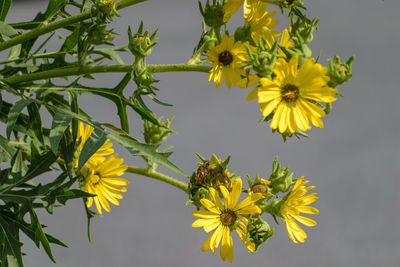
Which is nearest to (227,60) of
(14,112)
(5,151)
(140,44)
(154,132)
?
(140,44)

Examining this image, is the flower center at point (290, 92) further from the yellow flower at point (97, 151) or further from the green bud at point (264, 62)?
the yellow flower at point (97, 151)

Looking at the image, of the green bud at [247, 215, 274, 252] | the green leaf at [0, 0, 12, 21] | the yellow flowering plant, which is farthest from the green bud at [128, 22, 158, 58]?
the green leaf at [0, 0, 12, 21]

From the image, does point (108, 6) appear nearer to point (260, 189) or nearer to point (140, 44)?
point (140, 44)

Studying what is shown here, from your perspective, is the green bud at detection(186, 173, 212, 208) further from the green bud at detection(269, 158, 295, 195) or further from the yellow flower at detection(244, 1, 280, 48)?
the yellow flower at detection(244, 1, 280, 48)

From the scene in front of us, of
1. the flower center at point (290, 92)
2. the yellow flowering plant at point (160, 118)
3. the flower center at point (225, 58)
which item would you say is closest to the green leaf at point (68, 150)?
the yellow flowering plant at point (160, 118)

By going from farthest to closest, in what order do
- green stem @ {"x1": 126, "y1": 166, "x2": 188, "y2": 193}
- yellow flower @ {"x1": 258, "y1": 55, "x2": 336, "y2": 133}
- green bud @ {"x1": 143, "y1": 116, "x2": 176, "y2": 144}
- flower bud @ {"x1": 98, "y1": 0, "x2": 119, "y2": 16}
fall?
1. green bud @ {"x1": 143, "y1": 116, "x2": 176, "y2": 144}
2. green stem @ {"x1": 126, "y1": 166, "x2": 188, "y2": 193}
3. flower bud @ {"x1": 98, "y1": 0, "x2": 119, "y2": 16}
4. yellow flower @ {"x1": 258, "y1": 55, "x2": 336, "y2": 133}
